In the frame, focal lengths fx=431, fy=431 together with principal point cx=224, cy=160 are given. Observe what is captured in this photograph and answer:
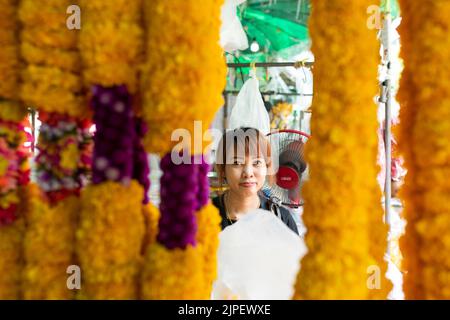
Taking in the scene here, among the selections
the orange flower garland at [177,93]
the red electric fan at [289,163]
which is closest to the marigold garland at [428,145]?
the orange flower garland at [177,93]

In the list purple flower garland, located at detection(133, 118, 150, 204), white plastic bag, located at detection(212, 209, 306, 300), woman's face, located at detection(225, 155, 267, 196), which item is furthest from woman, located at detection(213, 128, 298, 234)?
purple flower garland, located at detection(133, 118, 150, 204)

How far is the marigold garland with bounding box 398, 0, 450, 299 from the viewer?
422 millimetres

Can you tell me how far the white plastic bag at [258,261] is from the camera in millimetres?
659

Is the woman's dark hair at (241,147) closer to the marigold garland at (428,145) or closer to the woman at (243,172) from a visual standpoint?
the woman at (243,172)

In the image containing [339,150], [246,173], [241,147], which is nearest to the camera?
[339,150]

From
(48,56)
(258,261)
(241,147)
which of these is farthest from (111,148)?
(241,147)

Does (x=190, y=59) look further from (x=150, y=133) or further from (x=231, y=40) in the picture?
(x=231, y=40)

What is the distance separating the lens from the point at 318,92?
1.43ft

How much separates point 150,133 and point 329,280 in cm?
23

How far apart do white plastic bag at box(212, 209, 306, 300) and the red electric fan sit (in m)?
0.64

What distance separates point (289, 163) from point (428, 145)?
931 mm

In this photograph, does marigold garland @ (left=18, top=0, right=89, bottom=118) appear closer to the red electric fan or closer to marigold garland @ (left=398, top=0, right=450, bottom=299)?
marigold garland @ (left=398, top=0, right=450, bottom=299)

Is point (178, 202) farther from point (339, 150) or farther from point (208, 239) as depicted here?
point (339, 150)

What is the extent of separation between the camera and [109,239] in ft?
1.49
